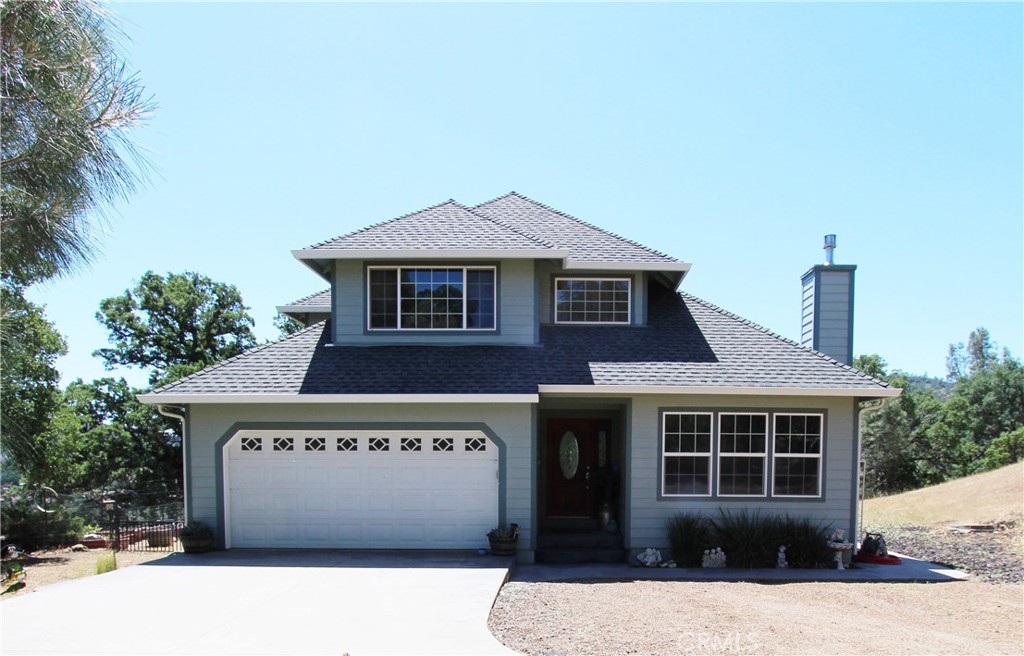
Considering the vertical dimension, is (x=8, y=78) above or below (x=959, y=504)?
above

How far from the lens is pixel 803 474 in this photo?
1013cm

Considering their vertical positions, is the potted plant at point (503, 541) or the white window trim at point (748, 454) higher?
the white window trim at point (748, 454)

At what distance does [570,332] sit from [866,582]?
6.15 m

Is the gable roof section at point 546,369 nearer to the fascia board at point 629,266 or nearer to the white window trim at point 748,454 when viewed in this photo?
the white window trim at point 748,454

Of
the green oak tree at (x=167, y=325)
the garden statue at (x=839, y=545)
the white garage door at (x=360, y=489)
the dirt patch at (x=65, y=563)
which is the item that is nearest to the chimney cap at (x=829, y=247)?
the garden statue at (x=839, y=545)

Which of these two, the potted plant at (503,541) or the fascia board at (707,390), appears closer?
the potted plant at (503,541)

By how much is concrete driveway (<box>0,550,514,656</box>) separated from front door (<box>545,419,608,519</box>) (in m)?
2.71

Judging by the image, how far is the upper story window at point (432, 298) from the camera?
11023mm

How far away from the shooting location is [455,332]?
1105 cm

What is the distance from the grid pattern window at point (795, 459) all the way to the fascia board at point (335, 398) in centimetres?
422

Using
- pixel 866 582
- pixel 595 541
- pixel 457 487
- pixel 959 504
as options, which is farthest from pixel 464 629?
pixel 959 504

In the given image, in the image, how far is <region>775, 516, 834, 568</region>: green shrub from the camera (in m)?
9.64

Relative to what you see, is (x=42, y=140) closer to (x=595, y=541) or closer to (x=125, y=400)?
(x=595, y=541)

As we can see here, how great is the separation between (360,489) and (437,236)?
4704 mm
